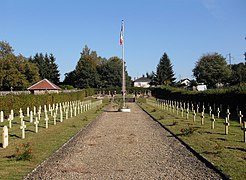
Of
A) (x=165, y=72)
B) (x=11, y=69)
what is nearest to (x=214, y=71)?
(x=165, y=72)

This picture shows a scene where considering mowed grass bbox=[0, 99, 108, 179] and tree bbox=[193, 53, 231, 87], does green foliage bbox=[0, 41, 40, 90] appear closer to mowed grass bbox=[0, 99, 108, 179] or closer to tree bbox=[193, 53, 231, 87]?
tree bbox=[193, 53, 231, 87]

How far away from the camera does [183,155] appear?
479 inches

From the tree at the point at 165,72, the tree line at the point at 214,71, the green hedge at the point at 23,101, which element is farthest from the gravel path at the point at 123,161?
the tree at the point at 165,72

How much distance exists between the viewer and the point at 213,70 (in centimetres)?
8462

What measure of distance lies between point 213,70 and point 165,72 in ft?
111

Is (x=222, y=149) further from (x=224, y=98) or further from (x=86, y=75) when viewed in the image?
(x=86, y=75)

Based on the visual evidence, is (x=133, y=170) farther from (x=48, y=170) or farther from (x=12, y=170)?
(x=12, y=170)

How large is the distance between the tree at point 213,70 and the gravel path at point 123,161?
71.0 metres

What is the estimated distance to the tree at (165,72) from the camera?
117 m

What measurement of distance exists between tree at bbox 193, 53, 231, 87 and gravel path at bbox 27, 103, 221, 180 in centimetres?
7099

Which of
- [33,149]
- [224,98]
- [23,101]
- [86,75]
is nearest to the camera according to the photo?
[33,149]

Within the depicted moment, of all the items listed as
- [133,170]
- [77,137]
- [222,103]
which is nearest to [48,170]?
[133,170]

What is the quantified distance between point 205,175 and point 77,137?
9489 millimetres

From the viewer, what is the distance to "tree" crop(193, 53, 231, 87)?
83856 millimetres
